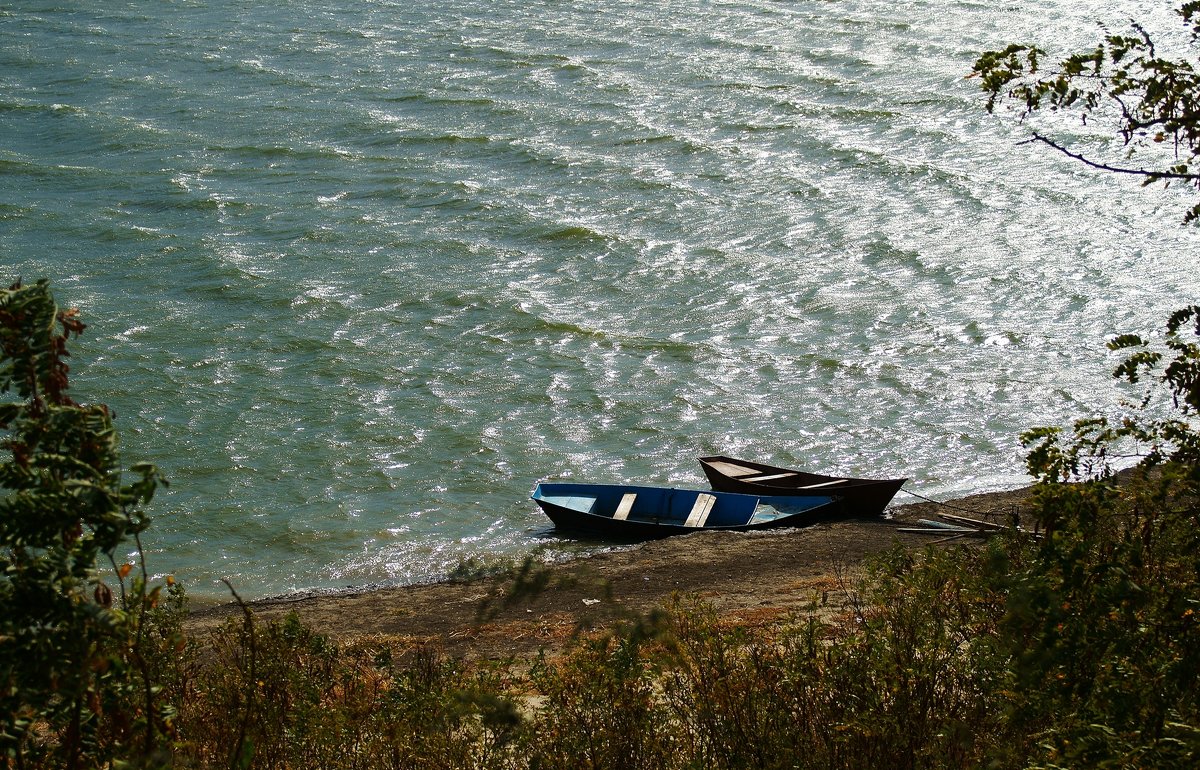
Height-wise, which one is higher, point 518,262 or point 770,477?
point 518,262

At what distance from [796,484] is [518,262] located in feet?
35.6

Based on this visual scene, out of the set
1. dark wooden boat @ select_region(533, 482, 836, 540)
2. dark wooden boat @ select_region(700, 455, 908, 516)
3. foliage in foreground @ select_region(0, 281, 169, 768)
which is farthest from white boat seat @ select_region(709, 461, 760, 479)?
foliage in foreground @ select_region(0, 281, 169, 768)

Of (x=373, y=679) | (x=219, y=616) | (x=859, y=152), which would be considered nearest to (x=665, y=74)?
(x=859, y=152)

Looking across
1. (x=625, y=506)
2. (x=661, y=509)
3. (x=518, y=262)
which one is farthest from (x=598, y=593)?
(x=518, y=262)

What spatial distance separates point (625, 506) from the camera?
16.2 m

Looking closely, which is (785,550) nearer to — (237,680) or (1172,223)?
(237,680)

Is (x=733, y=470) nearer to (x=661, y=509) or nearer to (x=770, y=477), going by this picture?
(x=770, y=477)

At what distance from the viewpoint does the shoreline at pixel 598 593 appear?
39.9 ft

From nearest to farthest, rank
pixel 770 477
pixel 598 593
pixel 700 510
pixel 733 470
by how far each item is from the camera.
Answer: pixel 598 593, pixel 700 510, pixel 770 477, pixel 733 470

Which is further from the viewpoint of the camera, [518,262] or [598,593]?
[518,262]

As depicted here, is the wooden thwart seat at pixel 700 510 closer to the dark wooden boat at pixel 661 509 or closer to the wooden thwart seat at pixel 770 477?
the dark wooden boat at pixel 661 509

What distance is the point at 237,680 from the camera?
7676 mm

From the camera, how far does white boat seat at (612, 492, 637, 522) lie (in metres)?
16.0

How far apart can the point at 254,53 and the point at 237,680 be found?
3461 cm
